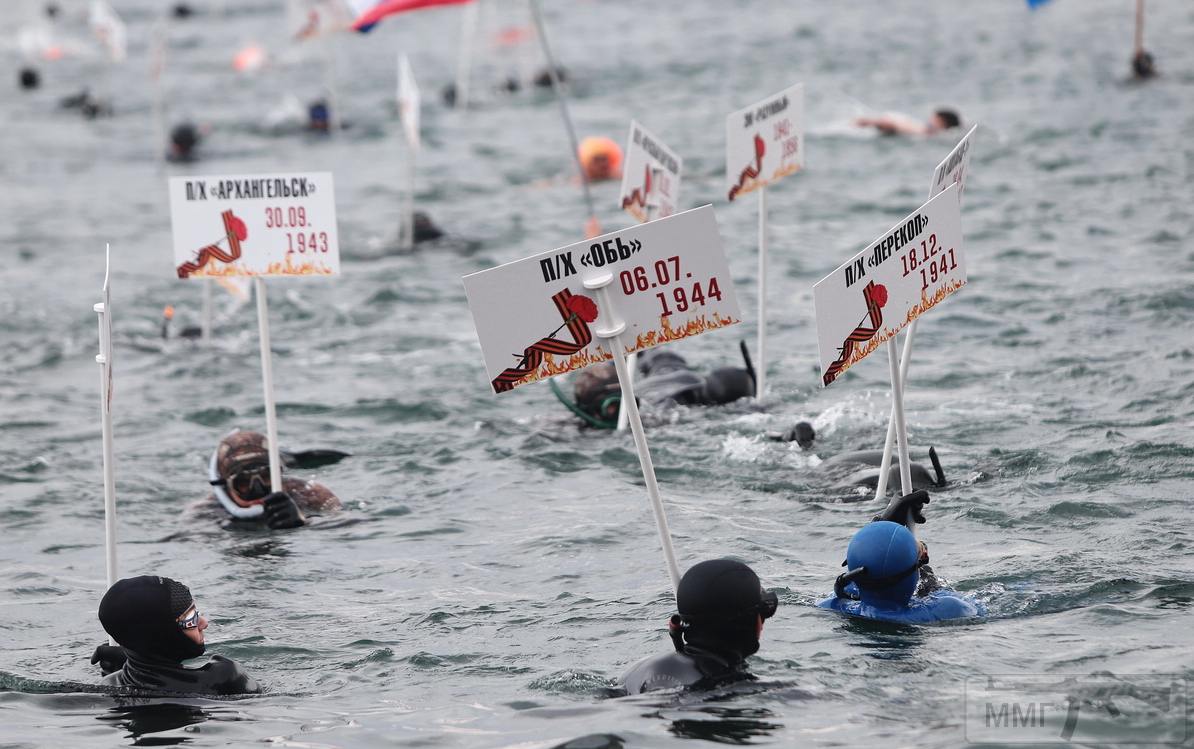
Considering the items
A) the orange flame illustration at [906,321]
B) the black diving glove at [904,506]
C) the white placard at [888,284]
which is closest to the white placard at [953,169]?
the white placard at [888,284]

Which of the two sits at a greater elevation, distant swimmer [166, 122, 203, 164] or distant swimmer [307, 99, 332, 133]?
distant swimmer [307, 99, 332, 133]

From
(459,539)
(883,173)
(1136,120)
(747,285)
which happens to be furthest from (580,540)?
(1136,120)

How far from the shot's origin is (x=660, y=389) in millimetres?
13742

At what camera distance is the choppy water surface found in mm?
7652

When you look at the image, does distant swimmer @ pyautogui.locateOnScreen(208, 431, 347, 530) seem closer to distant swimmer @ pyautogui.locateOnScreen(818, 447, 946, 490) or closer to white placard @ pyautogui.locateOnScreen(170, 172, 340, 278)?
white placard @ pyautogui.locateOnScreen(170, 172, 340, 278)

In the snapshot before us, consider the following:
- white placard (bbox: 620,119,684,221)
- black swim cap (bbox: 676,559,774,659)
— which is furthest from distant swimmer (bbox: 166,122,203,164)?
black swim cap (bbox: 676,559,774,659)

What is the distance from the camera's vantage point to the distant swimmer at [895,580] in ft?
25.2

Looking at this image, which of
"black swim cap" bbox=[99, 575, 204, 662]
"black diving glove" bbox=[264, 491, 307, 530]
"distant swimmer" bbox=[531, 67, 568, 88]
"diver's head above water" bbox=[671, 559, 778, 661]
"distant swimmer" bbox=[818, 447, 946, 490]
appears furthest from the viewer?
"distant swimmer" bbox=[531, 67, 568, 88]

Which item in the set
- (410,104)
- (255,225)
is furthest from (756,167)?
(410,104)

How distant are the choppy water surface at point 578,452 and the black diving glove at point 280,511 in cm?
21

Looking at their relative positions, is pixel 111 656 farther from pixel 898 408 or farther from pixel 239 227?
pixel 898 408

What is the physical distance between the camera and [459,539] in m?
11.1

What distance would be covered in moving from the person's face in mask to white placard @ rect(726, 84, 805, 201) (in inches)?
252

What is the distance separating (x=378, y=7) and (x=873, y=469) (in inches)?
387
